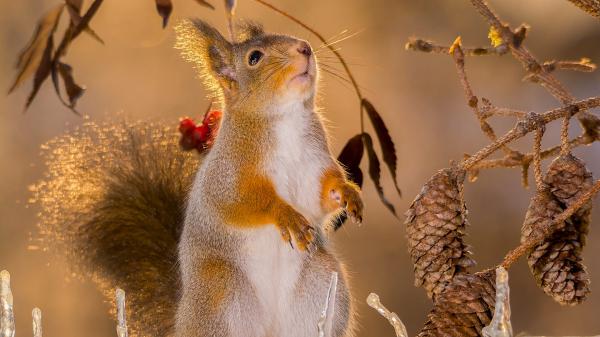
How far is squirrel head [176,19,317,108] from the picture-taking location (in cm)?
108

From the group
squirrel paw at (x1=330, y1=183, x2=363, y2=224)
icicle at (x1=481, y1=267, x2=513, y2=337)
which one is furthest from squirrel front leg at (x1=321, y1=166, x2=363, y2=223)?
icicle at (x1=481, y1=267, x2=513, y2=337)

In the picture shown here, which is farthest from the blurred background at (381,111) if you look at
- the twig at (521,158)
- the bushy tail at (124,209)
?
the twig at (521,158)

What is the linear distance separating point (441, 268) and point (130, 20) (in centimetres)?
259

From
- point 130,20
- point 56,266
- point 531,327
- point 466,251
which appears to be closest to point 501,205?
point 531,327

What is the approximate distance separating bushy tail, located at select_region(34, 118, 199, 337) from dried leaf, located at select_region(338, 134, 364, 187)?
0.93ft

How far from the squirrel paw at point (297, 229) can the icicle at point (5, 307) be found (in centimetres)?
32

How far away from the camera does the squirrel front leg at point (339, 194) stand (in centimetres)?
105

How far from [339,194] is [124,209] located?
1.13 ft

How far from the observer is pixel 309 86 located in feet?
3.58

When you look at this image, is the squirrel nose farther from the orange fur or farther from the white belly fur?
the orange fur

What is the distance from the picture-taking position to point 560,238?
79 centimetres

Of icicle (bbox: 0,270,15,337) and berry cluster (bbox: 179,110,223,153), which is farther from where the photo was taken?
berry cluster (bbox: 179,110,223,153)

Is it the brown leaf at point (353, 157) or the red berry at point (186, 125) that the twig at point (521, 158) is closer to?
the brown leaf at point (353, 157)

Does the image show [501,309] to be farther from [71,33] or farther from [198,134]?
[198,134]
